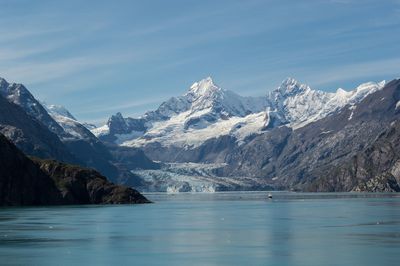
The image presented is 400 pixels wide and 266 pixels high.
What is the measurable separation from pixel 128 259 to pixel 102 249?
14391 mm

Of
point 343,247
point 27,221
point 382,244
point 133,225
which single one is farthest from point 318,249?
point 27,221

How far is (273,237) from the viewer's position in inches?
5404

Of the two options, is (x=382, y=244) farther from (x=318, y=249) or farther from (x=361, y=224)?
(x=361, y=224)

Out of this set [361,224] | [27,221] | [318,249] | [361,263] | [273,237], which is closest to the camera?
[361,263]

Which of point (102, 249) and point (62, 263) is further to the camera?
point (102, 249)

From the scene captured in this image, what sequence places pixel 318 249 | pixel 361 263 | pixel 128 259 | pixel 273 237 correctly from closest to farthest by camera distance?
1. pixel 361 263
2. pixel 128 259
3. pixel 318 249
4. pixel 273 237

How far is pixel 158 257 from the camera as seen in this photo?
10844 centimetres

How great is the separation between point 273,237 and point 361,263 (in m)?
39.0

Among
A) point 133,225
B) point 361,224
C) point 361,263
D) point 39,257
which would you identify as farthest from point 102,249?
point 361,224

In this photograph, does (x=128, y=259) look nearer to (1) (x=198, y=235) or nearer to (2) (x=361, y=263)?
(2) (x=361, y=263)

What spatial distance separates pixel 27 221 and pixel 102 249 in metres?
73.1

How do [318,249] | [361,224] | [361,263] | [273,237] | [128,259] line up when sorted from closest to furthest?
[361,263] < [128,259] < [318,249] < [273,237] < [361,224]

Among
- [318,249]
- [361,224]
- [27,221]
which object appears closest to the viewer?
[318,249]

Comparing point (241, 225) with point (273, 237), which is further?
point (241, 225)
